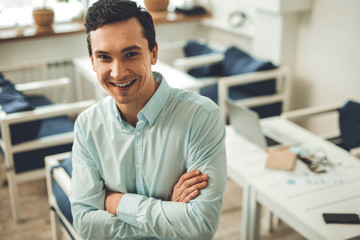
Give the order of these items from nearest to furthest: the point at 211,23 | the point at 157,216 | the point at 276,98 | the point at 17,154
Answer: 1. the point at 157,216
2. the point at 17,154
3. the point at 276,98
4. the point at 211,23

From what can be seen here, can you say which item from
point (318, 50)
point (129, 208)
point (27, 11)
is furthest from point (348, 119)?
point (27, 11)

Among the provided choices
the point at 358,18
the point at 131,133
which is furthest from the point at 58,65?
the point at 131,133

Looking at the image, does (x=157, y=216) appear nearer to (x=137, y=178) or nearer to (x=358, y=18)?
(x=137, y=178)

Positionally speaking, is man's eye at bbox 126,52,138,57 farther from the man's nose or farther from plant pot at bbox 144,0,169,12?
plant pot at bbox 144,0,169,12

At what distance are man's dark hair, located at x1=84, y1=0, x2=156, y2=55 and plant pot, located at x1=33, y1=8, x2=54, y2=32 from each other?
3.06m

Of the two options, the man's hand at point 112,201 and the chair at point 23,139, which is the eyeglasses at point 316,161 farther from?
the chair at point 23,139

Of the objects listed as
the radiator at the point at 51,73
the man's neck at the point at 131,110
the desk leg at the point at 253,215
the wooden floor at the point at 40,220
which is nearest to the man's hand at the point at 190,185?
the man's neck at the point at 131,110

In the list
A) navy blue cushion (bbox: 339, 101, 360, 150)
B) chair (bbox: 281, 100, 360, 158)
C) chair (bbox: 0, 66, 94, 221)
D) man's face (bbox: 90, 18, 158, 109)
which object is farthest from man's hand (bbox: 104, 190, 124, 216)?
navy blue cushion (bbox: 339, 101, 360, 150)

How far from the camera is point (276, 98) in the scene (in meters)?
3.60

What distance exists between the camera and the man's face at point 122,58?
1.35m

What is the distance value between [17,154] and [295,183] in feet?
5.71

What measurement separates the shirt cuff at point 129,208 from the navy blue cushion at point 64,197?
0.51 meters

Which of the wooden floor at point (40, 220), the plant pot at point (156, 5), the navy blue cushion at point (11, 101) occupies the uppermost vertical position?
the plant pot at point (156, 5)

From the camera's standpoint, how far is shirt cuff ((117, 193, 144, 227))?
58.4 inches
